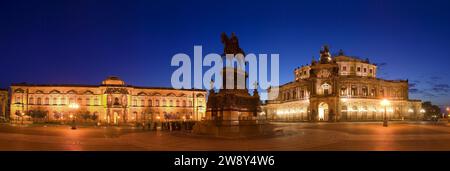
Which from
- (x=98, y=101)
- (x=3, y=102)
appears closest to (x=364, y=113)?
(x=98, y=101)

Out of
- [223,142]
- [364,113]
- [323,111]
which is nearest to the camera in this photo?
[223,142]

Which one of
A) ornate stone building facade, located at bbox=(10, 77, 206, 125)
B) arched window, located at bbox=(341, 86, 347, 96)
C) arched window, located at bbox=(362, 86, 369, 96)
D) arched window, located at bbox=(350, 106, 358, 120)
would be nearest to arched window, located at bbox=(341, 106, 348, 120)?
arched window, located at bbox=(350, 106, 358, 120)

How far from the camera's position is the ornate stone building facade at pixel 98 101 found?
88625mm

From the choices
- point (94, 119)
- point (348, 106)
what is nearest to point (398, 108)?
point (348, 106)

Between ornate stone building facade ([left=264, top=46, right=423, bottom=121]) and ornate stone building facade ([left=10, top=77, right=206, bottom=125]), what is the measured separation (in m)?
28.9

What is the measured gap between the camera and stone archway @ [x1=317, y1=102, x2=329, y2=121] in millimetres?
75750

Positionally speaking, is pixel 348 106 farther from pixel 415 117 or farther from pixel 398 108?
pixel 415 117

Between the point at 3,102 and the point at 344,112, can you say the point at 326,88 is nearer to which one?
the point at 344,112

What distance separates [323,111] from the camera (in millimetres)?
77438

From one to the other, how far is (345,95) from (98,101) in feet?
217

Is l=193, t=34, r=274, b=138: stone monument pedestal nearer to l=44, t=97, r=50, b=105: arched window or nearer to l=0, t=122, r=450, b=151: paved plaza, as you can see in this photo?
l=0, t=122, r=450, b=151: paved plaza

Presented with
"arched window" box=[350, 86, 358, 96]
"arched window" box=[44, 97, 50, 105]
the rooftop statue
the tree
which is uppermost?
the rooftop statue

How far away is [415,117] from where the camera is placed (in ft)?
286

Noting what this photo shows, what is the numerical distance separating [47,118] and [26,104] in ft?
21.4
